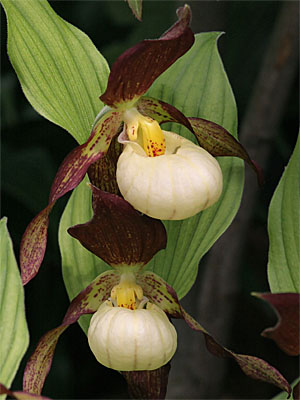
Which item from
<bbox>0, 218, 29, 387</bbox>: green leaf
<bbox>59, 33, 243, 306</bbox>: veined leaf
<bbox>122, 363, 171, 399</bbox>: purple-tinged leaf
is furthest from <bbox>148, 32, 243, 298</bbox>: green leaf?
<bbox>0, 218, 29, 387</bbox>: green leaf

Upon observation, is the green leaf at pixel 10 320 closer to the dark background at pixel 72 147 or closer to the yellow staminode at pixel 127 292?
the yellow staminode at pixel 127 292

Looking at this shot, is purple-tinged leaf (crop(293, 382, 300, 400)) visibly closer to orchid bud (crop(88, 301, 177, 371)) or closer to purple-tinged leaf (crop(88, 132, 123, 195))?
orchid bud (crop(88, 301, 177, 371))

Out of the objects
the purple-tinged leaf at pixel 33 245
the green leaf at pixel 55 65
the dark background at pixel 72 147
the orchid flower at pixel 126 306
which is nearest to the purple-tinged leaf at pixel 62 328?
the orchid flower at pixel 126 306

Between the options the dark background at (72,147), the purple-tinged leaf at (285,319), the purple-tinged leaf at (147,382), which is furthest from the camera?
the dark background at (72,147)

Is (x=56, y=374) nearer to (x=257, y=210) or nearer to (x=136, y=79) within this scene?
(x=257, y=210)

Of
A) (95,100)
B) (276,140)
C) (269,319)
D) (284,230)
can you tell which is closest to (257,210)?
(276,140)
